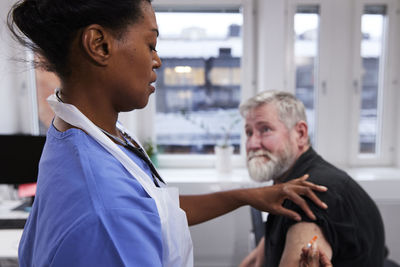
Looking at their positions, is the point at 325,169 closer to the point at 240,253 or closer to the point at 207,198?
the point at 207,198

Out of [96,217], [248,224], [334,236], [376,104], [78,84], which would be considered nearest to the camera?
[96,217]

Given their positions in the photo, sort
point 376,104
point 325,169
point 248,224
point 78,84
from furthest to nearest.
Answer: point 376,104 → point 248,224 → point 325,169 → point 78,84

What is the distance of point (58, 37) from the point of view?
519 mm

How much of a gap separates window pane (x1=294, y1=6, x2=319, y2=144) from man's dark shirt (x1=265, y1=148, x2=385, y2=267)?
151cm

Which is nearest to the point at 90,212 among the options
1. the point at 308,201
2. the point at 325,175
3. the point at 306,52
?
the point at 308,201

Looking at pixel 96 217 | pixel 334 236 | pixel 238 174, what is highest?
pixel 96 217

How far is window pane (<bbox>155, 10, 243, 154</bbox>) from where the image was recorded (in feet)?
8.15

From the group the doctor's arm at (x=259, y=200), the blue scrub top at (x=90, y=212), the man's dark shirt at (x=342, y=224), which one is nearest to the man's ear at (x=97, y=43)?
the blue scrub top at (x=90, y=212)

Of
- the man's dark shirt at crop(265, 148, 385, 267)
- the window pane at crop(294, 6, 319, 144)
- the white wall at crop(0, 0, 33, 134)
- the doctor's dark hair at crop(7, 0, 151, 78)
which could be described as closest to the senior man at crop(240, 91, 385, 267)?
the man's dark shirt at crop(265, 148, 385, 267)

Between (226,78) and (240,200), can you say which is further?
(226,78)

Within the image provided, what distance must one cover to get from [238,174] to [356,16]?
148cm

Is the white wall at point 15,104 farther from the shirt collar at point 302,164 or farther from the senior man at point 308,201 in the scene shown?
the shirt collar at point 302,164

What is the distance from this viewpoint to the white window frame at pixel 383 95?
2441mm

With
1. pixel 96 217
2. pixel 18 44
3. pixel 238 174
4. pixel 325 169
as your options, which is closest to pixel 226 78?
pixel 238 174
